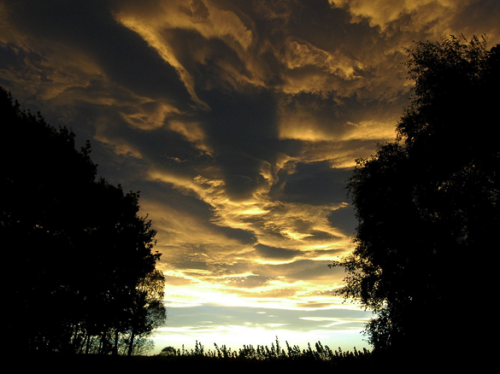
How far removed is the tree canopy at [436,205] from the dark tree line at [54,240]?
22.1 metres

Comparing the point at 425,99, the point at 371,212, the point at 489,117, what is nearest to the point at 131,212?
the point at 371,212

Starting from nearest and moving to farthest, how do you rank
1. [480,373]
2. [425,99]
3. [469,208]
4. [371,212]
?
[480,373], [469,208], [425,99], [371,212]

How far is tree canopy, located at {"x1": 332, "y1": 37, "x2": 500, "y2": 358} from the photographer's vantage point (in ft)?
49.3

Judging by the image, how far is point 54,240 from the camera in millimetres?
18188

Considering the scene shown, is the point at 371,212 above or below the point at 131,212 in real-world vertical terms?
below

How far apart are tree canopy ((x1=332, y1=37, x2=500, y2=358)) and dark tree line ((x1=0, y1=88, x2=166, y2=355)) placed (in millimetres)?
22066

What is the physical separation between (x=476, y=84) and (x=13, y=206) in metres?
30.8

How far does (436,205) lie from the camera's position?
17.6 m

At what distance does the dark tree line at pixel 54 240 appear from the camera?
1617 cm

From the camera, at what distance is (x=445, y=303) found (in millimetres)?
15141

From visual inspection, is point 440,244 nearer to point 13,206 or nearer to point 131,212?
point 131,212

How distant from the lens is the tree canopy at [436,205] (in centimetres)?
1504

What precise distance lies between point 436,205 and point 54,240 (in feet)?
88.3

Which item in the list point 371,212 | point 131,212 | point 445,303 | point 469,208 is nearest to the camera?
point 445,303
